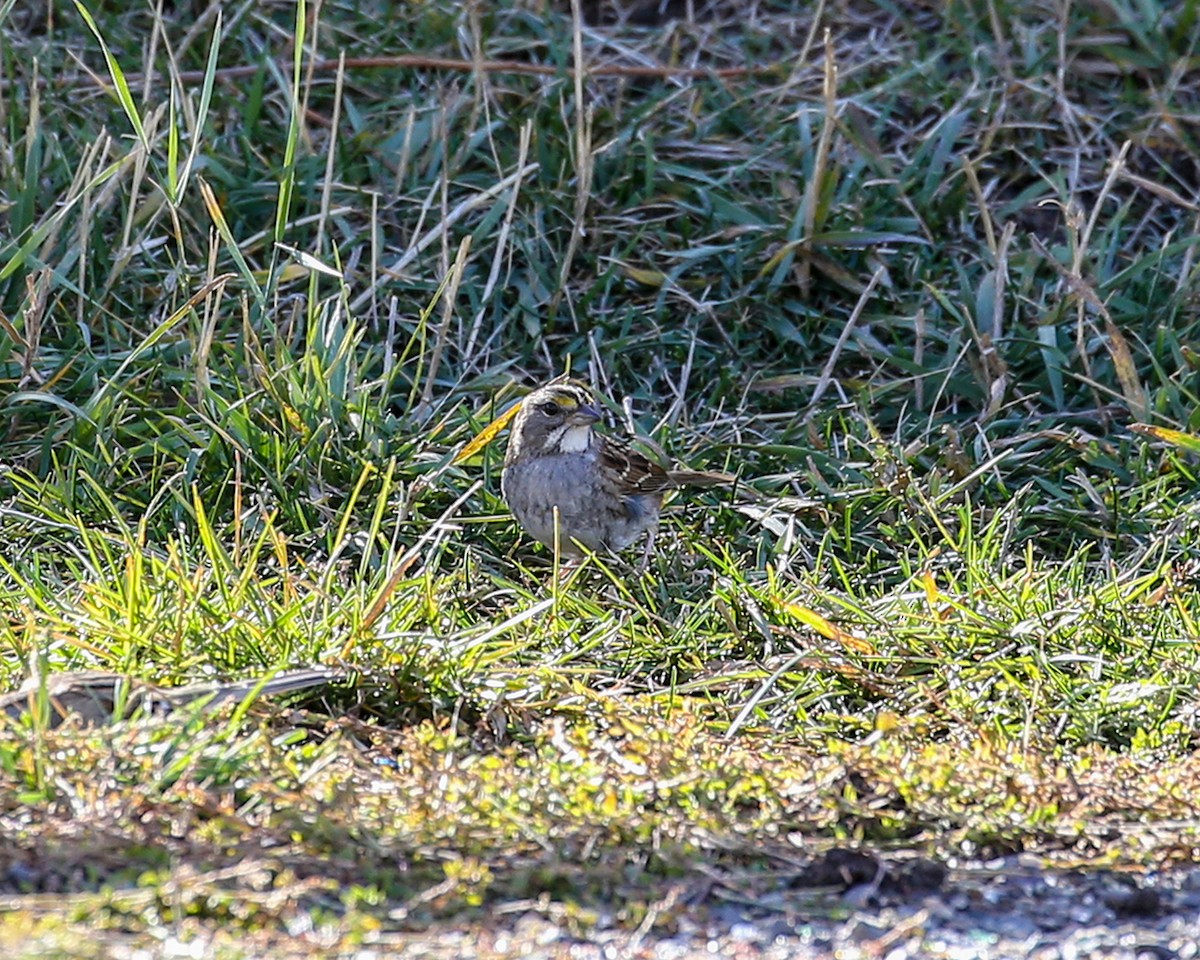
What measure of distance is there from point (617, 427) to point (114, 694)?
Answer: 2.53 meters

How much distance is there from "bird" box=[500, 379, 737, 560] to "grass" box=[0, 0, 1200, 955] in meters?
0.13

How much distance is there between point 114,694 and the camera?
4.00 m

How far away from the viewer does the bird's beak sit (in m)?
5.57

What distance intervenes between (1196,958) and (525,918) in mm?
1181

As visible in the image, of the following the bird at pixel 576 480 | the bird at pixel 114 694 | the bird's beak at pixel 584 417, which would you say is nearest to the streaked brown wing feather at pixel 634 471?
the bird at pixel 576 480

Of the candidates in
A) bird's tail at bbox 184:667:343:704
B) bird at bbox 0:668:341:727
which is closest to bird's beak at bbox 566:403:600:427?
bird's tail at bbox 184:667:343:704

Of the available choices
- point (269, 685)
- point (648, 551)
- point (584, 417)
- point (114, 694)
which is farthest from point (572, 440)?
point (114, 694)

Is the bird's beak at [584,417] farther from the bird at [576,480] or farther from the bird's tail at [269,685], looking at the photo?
the bird's tail at [269,685]

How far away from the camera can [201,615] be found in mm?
4336

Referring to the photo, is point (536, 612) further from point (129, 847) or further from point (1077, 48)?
point (1077, 48)

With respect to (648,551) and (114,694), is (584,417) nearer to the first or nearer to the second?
(648,551)

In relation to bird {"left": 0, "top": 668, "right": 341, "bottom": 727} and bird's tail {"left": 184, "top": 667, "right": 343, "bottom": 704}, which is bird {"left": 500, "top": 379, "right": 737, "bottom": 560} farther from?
bird {"left": 0, "top": 668, "right": 341, "bottom": 727}

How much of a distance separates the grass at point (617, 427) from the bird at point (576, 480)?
0.13 m

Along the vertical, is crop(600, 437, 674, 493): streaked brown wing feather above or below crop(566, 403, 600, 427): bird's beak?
below
